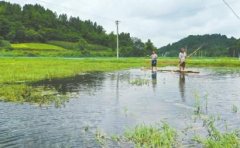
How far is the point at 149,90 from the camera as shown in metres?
27.9

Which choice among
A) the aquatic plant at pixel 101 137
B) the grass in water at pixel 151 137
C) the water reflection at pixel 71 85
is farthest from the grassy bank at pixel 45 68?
the grass in water at pixel 151 137

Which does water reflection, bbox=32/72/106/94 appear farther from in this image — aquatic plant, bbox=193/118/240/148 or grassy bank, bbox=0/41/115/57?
grassy bank, bbox=0/41/115/57

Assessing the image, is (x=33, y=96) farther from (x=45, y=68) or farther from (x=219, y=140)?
(x=45, y=68)

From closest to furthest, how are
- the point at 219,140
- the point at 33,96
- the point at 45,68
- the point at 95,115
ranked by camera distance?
the point at 219,140, the point at 95,115, the point at 33,96, the point at 45,68

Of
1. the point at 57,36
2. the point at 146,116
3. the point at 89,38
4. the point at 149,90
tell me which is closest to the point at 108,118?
the point at 146,116

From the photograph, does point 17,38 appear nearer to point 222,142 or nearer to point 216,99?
point 216,99

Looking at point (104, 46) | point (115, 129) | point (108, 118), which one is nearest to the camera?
point (115, 129)

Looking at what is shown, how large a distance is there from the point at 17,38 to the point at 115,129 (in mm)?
151913

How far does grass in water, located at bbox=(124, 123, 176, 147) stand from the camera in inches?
464

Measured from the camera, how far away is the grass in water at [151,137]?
11.8m

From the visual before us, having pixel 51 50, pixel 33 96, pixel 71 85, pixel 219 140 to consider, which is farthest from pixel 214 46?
pixel 219 140

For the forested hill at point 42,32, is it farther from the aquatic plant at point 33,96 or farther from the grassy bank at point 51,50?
the aquatic plant at point 33,96

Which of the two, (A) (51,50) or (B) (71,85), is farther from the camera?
(A) (51,50)

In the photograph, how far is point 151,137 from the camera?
12445 mm
